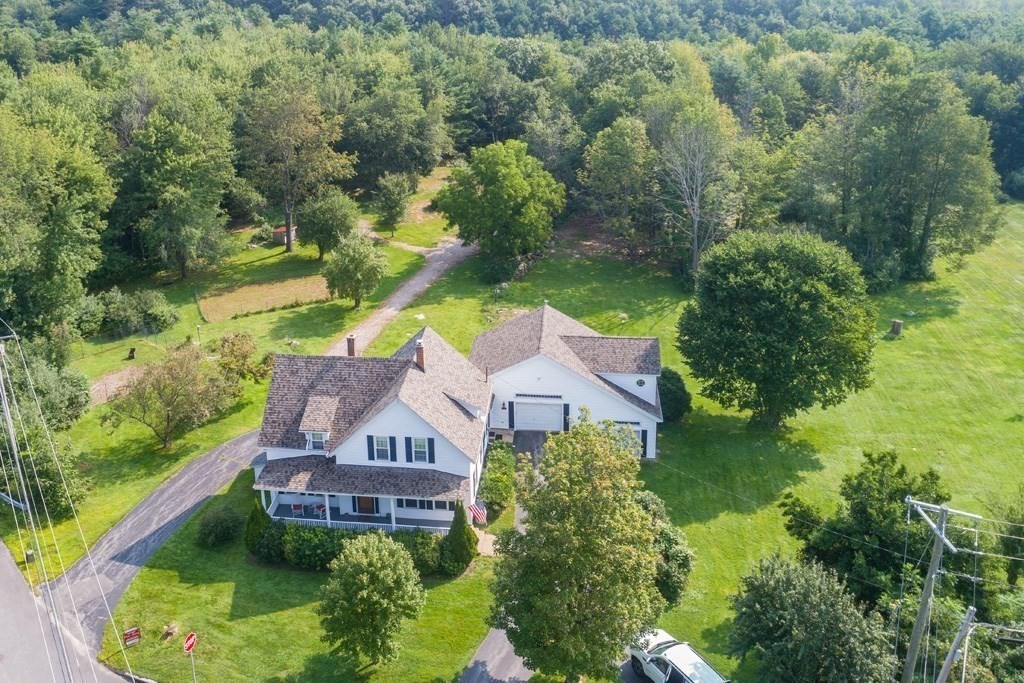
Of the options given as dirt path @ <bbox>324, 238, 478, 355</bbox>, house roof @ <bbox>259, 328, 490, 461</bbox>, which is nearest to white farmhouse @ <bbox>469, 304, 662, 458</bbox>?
house roof @ <bbox>259, 328, 490, 461</bbox>

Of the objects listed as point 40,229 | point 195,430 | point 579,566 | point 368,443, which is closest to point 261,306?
point 40,229

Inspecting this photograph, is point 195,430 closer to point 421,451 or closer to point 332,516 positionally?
point 332,516

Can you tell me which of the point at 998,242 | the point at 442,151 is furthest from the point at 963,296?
the point at 442,151

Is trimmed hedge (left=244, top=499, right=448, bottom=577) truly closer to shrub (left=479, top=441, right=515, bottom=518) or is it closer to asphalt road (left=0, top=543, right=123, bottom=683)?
shrub (left=479, top=441, right=515, bottom=518)

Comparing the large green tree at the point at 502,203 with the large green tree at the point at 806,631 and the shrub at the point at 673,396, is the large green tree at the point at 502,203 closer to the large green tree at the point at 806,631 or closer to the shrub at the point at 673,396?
the shrub at the point at 673,396

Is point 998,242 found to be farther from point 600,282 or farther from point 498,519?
point 498,519

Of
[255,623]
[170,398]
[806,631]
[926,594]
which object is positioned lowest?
[255,623]
